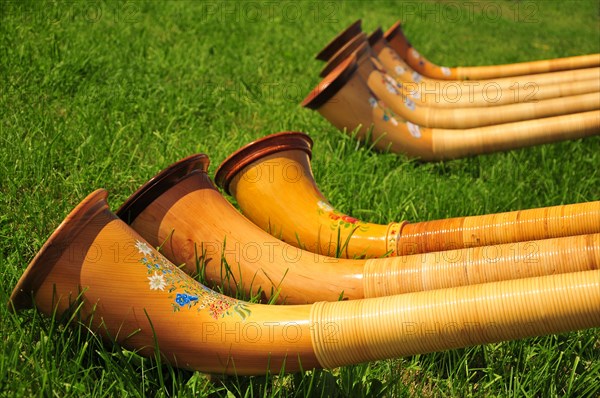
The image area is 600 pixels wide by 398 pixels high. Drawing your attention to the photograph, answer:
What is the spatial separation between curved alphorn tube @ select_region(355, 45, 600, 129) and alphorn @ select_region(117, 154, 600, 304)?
63.8 inches

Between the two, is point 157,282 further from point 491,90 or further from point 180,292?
point 491,90

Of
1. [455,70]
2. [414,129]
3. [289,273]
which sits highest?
[455,70]

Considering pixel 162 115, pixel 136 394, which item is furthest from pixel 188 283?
pixel 162 115

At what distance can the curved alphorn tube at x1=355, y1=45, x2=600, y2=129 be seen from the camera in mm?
3838

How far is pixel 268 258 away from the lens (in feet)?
7.93

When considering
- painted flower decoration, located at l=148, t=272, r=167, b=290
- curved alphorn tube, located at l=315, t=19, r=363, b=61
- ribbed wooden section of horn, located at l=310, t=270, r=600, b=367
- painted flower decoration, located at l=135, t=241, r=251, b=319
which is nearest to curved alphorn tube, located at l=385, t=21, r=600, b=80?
curved alphorn tube, located at l=315, t=19, r=363, b=61

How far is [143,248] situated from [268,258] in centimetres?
48

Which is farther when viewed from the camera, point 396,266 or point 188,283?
point 396,266

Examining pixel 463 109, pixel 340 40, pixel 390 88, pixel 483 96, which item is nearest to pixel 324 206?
pixel 390 88

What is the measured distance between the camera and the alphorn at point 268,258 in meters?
2.20

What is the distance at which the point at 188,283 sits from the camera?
2115 mm

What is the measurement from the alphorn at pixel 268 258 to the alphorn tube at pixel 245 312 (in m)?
0.25

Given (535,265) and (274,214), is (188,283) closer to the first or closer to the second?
(274,214)

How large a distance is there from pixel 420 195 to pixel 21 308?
197 centimetres
